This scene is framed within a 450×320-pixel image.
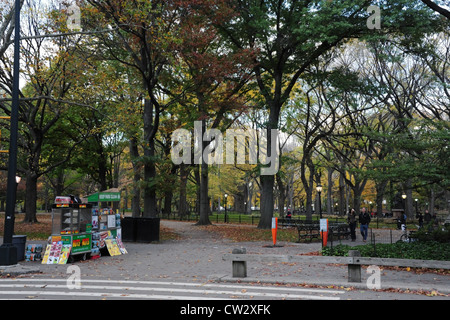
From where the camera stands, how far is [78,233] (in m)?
13.8

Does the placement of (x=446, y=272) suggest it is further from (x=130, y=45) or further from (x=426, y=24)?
(x=130, y=45)

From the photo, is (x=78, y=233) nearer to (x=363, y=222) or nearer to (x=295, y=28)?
(x=363, y=222)

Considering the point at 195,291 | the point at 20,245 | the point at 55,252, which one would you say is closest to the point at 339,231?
the point at 55,252

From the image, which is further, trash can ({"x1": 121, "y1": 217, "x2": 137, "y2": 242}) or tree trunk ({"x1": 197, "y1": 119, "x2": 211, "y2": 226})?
tree trunk ({"x1": 197, "y1": 119, "x2": 211, "y2": 226})

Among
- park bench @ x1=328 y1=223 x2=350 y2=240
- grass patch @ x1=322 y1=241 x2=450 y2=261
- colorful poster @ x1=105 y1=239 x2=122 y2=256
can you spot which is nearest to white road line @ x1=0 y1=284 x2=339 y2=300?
colorful poster @ x1=105 y1=239 x2=122 y2=256

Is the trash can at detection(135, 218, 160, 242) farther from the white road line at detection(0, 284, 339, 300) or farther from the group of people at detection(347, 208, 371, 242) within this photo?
the white road line at detection(0, 284, 339, 300)

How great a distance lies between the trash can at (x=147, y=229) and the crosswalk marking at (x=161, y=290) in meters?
10.5

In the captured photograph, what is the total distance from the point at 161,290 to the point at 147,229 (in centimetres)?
1214

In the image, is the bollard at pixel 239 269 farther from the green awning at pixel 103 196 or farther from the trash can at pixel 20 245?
the trash can at pixel 20 245

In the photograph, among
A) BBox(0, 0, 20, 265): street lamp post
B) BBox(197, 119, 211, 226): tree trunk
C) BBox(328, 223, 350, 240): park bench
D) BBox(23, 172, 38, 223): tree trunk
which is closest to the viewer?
BBox(0, 0, 20, 265): street lamp post

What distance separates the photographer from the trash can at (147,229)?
20.2m

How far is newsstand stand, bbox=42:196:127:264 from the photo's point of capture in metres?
13.2

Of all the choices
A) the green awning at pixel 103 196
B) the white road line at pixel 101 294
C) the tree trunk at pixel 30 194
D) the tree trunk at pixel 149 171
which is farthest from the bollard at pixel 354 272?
the tree trunk at pixel 30 194

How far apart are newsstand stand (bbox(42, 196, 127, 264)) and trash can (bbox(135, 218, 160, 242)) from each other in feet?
13.5
